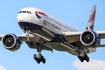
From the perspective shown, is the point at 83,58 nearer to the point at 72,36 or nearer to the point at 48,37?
the point at 72,36

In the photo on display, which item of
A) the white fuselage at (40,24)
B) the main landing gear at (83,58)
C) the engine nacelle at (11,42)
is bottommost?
the main landing gear at (83,58)

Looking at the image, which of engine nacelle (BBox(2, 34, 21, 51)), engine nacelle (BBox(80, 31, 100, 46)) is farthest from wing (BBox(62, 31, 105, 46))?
engine nacelle (BBox(2, 34, 21, 51))

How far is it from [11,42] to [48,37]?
5.87 meters

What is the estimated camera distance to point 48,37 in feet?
172

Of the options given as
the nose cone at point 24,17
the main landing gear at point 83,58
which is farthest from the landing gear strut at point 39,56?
the nose cone at point 24,17

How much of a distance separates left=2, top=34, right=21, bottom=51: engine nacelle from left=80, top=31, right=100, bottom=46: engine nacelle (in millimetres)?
8907

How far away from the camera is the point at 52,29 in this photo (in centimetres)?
5219

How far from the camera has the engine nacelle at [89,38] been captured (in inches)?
2009

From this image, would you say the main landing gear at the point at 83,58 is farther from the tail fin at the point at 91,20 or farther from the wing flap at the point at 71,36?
the tail fin at the point at 91,20

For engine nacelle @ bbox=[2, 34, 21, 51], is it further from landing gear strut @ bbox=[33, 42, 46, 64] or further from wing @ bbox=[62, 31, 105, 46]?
wing @ bbox=[62, 31, 105, 46]

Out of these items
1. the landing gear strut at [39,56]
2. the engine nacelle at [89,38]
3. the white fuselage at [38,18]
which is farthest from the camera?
the landing gear strut at [39,56]

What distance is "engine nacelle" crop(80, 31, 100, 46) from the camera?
2009 inches

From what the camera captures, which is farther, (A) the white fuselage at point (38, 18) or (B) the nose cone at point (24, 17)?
(A) the white fuselage at point (38, 18)

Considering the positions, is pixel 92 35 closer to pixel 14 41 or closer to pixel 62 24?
pixel 62 24
